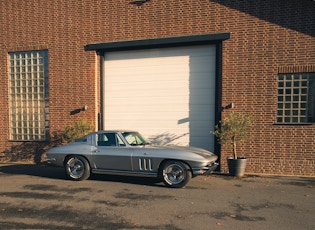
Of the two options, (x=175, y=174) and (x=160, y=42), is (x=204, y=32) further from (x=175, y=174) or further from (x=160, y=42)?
(x=175, y=174)

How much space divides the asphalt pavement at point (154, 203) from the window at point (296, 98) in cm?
191

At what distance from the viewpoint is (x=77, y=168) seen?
706 cm

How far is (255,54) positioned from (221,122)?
2.48m

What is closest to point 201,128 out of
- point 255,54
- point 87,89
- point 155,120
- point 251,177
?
point 155,120

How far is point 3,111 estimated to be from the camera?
418 inches

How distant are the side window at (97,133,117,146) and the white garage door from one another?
2648 millimetres

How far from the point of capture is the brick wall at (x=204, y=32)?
7.92 m

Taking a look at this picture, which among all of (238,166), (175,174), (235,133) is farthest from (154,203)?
(235,133)

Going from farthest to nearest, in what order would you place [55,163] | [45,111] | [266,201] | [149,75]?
[45,111] → [149,75] → [55,163] → [266,201]

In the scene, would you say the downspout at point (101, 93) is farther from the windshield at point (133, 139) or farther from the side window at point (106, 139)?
the windshield at point (133, 139)

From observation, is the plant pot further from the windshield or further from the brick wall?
the windshield

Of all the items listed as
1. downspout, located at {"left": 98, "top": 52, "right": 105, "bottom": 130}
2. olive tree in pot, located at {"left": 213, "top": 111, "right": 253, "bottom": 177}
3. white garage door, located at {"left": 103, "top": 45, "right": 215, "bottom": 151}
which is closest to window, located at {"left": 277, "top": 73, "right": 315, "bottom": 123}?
olive tree in pot, located at {"left": 213, "top": 111, "right": 253, "bottom": 177}

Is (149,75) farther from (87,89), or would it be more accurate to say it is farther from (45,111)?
(45,111)

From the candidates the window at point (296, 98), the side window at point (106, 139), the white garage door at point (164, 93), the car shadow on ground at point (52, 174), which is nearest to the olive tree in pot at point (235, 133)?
the white garage door at point (164, 93)
